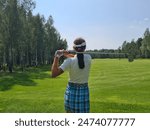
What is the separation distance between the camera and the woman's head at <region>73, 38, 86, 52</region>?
26.0 ft

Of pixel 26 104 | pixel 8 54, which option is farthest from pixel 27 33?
pixel 26 104

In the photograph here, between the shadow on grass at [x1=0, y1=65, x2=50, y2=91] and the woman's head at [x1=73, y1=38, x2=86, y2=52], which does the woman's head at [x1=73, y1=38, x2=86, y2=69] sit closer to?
the woman's head at [x1=73, y1=38, x2=86, y2=52]

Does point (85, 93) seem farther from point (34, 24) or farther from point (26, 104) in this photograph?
point (34, 24)

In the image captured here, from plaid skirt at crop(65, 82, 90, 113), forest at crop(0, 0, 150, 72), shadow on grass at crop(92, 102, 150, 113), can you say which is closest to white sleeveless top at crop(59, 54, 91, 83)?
plaid skirt at crop(65, 82, 90, 113)

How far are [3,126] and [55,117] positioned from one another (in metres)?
1.02

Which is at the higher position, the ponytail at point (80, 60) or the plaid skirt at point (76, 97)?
the ponytail at point (80, 60)

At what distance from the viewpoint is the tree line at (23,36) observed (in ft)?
197

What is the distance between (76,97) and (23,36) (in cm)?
5826

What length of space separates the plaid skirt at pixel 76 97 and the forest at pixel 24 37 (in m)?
27.1

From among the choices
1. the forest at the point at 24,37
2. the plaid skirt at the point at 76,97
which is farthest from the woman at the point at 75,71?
the forest at the point at 24,37

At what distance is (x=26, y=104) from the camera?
1562 centimetres

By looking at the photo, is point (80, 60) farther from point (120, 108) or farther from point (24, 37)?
point (24, 37)

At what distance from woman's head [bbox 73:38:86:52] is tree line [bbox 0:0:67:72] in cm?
4942

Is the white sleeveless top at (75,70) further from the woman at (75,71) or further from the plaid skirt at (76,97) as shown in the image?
the plaid skirt at (76,97)
